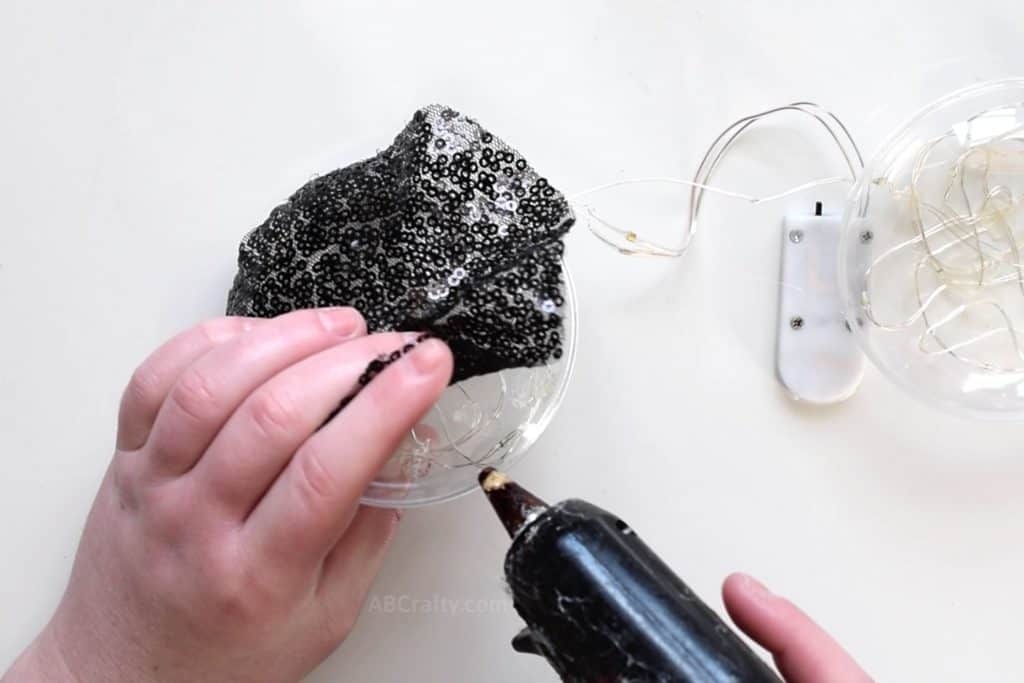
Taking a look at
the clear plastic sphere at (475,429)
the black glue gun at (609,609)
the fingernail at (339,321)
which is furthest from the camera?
the clear plastic sphere at (475,429)

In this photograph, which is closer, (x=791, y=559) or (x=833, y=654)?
(x=833, y=654)

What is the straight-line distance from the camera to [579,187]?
0.72 meters

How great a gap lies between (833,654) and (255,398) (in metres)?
0.41

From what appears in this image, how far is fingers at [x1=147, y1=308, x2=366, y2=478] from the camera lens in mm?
525

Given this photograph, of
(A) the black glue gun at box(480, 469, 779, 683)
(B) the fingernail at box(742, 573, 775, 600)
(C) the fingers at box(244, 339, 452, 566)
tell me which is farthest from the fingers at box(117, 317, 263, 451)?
(B) the fingernail at box(742, 573, 775, 600)

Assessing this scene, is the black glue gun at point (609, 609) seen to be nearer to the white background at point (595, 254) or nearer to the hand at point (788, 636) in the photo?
the hand at point (788, 636)

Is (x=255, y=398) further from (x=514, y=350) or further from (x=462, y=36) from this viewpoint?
(x=462, y=36)

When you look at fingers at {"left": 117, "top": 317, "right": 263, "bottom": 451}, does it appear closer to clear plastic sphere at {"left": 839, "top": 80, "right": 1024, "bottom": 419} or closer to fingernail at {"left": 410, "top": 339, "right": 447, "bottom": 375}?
fingernail at {"left": 410, "top": 339, "right": 447, "bottom": 375}

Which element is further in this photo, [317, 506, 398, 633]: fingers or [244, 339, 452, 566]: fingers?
[317, 506, 398, 633]: fingers

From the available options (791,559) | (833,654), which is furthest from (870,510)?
(833,654)

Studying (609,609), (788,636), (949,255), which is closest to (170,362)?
(609,609)

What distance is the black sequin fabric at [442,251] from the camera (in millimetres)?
566

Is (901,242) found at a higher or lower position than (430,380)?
lower

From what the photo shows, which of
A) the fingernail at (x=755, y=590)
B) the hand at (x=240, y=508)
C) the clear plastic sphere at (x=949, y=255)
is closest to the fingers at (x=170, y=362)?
the hand at (x=240, y=508)
